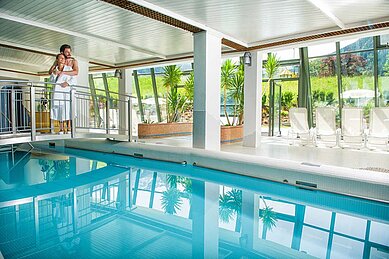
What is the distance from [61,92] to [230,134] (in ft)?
17.8

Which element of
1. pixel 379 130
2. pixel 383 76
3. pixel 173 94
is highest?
pixel 383 76

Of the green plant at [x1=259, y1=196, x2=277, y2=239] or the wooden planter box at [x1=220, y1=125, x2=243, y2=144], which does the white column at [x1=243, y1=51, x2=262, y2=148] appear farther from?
the green plant at [x1=259, y1=196, x2=277, y2=239]

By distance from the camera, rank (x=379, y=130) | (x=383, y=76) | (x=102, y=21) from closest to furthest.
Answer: (x=102, y=21), (x=379, y=130), (x=383, y=76)

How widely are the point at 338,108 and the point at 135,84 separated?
9.76 m

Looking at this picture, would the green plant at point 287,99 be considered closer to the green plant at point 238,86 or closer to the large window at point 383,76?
the green plant at point 238,86

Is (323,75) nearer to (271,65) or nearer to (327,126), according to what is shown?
(271,65)

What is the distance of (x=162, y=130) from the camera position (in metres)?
12.0

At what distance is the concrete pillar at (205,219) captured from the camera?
2.89 m

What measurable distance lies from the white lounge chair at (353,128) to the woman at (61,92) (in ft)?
23.3

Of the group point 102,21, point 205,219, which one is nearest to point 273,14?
point 102,21

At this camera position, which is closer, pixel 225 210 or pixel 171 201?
pixel 225 210

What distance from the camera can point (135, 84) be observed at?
15703mm

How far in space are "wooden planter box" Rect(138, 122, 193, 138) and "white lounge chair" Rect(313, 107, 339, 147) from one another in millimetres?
5759

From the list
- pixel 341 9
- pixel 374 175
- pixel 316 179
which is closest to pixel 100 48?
pixel 341 9
